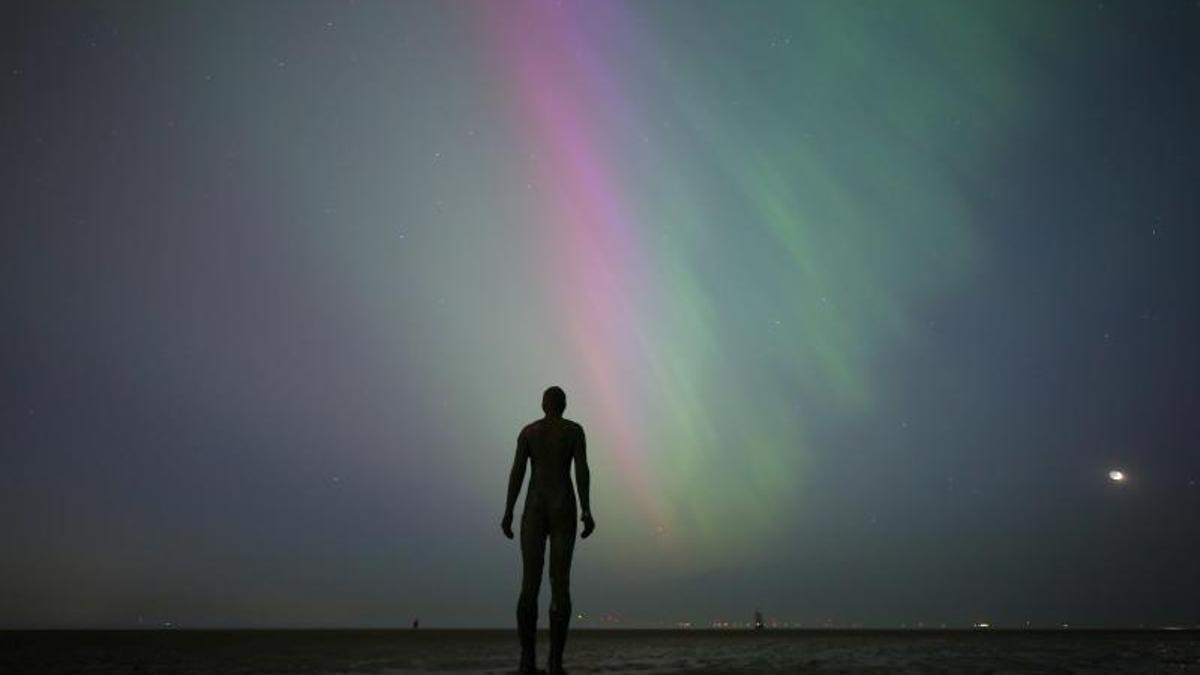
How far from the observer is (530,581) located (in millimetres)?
8539

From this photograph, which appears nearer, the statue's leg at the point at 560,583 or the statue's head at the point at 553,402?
the statue's leg at the point at 560,583

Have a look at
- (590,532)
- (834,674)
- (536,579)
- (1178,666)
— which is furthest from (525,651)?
(1178,666)

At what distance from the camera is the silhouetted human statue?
831cm

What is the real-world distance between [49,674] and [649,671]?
815 cm

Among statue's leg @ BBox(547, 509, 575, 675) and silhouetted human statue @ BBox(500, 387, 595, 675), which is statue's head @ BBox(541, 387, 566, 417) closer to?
silhouetted human statue @ BBox(500, 387, 595, 675)

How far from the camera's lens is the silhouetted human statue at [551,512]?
8.31 metres

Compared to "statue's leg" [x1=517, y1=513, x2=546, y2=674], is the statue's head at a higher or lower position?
higher

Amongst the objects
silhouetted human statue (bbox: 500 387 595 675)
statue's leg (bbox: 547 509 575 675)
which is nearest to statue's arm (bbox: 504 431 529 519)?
silhouetted human statue (bbox: 500 387 595 675)

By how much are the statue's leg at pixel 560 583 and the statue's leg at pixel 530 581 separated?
164 millimetres

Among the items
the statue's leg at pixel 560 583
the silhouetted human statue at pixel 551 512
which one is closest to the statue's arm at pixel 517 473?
the silhouetted human statue at pixel 551 512

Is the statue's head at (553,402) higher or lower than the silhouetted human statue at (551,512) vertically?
higher

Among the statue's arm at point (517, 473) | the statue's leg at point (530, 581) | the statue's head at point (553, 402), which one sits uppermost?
the statue's head at point (553, 402)

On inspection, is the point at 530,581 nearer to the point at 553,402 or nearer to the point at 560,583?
the point at 560,583

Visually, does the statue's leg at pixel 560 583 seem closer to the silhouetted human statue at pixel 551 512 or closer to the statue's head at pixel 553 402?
the silhouetted human statue at pixel 551 512
